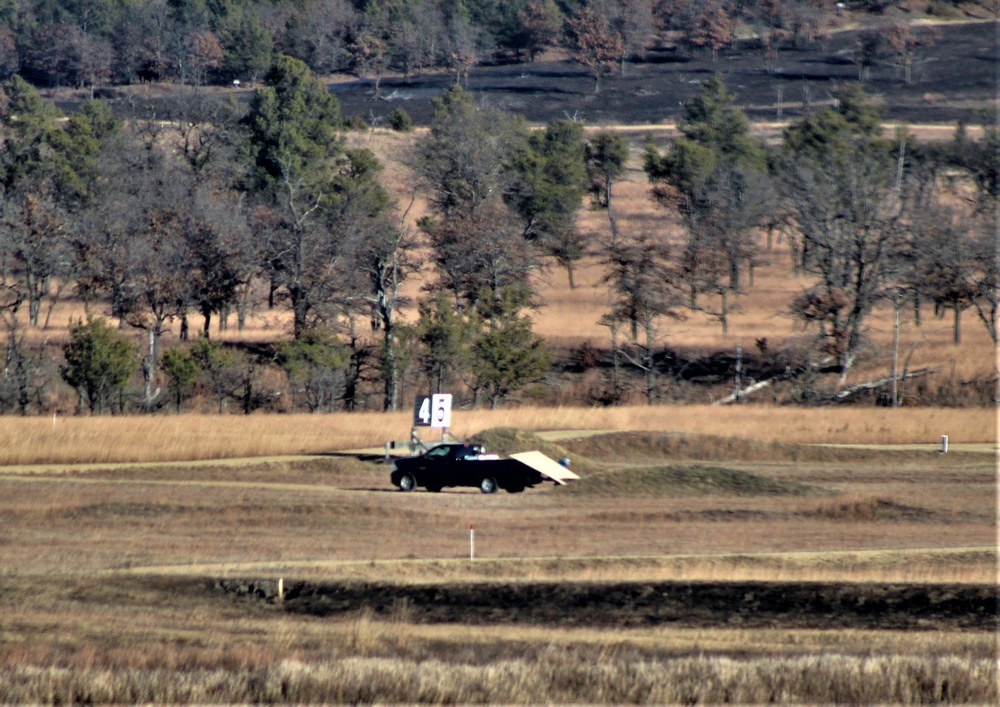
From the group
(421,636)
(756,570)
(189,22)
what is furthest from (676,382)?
(189,22)

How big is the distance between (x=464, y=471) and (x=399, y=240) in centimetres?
2808

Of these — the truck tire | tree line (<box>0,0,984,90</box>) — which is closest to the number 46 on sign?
the truck tire

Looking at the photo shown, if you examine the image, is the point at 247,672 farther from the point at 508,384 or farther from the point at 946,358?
the point at 946,358

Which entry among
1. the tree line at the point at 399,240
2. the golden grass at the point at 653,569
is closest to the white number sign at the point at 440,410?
the golden grass at the point at 653,569

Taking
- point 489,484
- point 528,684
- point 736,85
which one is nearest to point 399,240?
point 489,484

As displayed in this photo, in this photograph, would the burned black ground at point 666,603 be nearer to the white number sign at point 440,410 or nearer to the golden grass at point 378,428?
the white number sign at point 440,410

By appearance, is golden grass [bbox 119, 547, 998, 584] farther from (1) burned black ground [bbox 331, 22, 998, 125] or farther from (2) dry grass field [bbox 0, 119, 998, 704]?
(1) burned black ground [bbox 331, 22, 998, 125]

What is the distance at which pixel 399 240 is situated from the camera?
57.1 m

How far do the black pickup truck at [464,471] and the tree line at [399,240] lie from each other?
711 inches

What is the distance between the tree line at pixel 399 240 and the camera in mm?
51031

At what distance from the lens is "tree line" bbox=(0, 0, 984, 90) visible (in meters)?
137

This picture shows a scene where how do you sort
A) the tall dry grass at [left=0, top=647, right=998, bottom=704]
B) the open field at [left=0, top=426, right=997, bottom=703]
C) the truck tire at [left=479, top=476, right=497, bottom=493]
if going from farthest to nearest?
the truck tire at [left=479, top=476, right=497, bottom=493] → the open field at [left=0, top=426, right=997, bottom=703] → the tall dry grass at [left=0, top=647, right=998, bottom=704]

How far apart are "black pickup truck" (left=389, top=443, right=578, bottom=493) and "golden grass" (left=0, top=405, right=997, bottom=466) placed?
7.38 metres

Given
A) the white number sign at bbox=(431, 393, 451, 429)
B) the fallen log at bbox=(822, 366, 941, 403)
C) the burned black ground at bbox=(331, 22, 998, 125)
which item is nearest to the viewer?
the white number sign at bbox=(431, 393, 451, 429)
